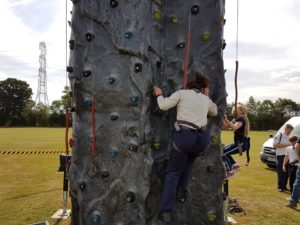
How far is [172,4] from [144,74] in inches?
50.7

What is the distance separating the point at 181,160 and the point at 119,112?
1117mm

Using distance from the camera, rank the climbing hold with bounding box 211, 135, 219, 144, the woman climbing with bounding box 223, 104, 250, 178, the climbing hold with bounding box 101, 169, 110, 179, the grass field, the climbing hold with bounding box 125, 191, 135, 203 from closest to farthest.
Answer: the climbing hold with bounding box 125, 191, 135, 203
the climbing hold with bounding box 101, 169, 110, 179
the climbing hold with bounding box 211, 135, 219, 144
the woman climbing with bounding box 223, 104, 250, 178
the grass field

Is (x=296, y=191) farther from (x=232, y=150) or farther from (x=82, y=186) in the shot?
(x=82, y=186)

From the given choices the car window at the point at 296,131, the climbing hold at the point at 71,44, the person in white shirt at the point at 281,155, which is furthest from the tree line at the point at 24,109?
the climbing hold at the point at 71,44

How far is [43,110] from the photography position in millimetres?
72312

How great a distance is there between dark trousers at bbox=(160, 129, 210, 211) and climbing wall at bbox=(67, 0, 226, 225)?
0.33 meters

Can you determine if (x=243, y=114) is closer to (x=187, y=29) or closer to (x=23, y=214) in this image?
(x=187, y=29)

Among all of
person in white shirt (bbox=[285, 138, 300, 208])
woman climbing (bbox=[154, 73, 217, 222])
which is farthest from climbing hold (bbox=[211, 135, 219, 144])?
person in white shirt (bbox=[285, 138, 300, 208])

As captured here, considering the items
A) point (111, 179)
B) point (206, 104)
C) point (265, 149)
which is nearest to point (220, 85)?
point (206, 104)

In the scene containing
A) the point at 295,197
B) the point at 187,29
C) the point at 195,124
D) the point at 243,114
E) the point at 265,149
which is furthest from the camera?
the point at 265,149

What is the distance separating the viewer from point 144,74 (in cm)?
509

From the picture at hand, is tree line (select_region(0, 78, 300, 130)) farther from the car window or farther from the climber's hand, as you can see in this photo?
the climber's hand

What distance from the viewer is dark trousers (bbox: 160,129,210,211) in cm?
463

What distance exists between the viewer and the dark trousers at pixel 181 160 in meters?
4.63
